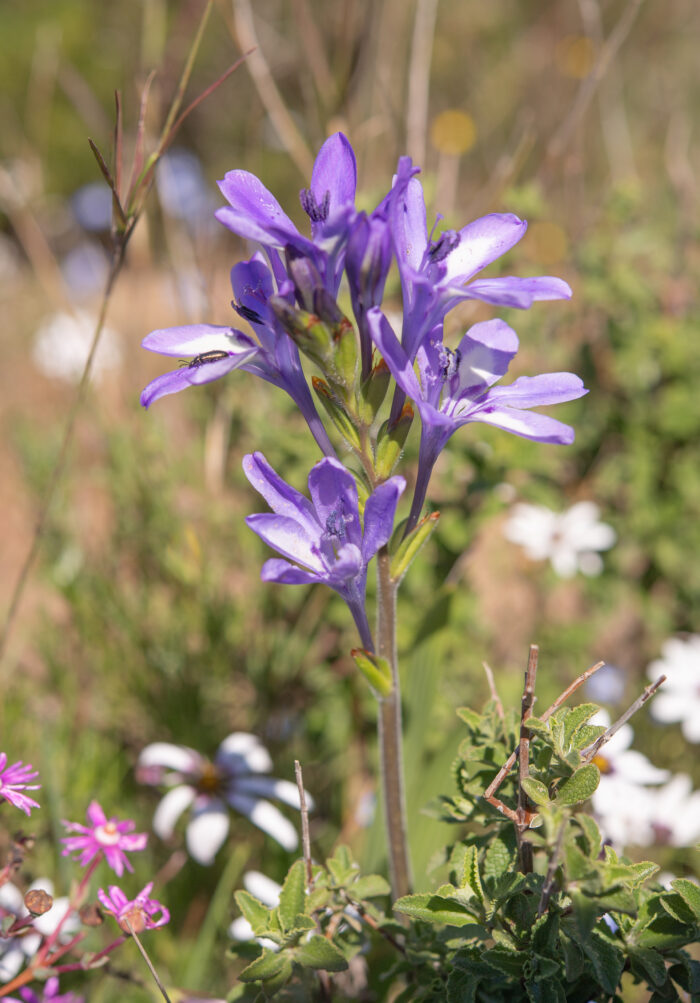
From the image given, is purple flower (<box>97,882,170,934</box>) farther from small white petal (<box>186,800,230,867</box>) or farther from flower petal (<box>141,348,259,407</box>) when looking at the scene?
flower petal (<box>141,348,259,407</box>)

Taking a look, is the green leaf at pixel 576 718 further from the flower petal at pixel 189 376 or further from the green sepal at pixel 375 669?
the flower petal at pixel 189 376

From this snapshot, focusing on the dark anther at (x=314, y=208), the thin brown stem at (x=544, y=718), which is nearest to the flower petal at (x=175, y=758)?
the thin brown stem at (x=544, y=718)

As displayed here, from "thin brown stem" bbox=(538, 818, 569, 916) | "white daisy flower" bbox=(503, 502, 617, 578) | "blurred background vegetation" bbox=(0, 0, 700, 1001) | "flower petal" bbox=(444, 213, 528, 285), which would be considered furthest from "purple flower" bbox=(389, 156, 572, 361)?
"white daisy flower" bbox=(503, 502, 617, 578)

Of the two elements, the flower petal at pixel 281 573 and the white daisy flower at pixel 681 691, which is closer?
the flower petal at pixel 281 573

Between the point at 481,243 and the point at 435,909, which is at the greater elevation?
the point at 481,243

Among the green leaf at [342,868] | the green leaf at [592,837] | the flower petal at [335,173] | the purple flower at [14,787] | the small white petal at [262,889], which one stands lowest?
the small white petal at [262,889]

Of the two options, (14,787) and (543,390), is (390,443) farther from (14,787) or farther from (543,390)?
(14,787)

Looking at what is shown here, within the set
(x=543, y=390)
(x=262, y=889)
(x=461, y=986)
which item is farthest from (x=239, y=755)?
(x=543, y=390)

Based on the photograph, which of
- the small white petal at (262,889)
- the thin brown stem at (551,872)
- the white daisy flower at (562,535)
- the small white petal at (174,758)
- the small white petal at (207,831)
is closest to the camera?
the thin brown stem at (551,872)
